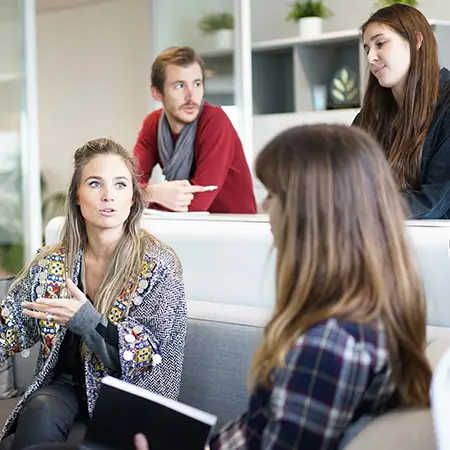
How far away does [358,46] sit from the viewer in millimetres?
4922

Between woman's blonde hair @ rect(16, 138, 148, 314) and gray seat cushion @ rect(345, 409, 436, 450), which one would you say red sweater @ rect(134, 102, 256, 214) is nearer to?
woman's blonde hair @ rect(16, 138, 148, 314)

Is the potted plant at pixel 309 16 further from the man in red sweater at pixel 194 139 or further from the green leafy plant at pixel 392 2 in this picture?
the man in red sweater at pixel 194 139

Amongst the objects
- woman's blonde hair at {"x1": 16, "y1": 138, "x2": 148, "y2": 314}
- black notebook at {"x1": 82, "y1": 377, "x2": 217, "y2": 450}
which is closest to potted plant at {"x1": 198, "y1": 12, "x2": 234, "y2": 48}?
woman's blonde hair at {"x1": 16, "y1": 138, "x2": 148, "y2": 314}

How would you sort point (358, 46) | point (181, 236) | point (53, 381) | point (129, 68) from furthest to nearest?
1. point (129, 68)
2. point (358, 46)
3. point (181, 236)
4. point (53, 381)

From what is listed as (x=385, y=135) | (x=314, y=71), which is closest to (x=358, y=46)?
(x=314, y=71)

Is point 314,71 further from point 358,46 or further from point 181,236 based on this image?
point 181,236

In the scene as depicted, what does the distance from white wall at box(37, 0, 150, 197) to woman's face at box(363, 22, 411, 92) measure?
3.94 m

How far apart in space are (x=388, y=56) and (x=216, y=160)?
0.86m

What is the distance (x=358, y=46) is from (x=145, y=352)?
3.42 m

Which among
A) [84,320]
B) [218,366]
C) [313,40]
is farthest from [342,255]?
[313,40]

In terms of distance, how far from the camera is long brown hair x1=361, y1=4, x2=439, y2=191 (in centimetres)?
219

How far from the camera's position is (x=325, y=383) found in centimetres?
108

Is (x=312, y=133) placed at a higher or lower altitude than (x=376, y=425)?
higher

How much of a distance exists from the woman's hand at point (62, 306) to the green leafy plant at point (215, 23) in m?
3.35
